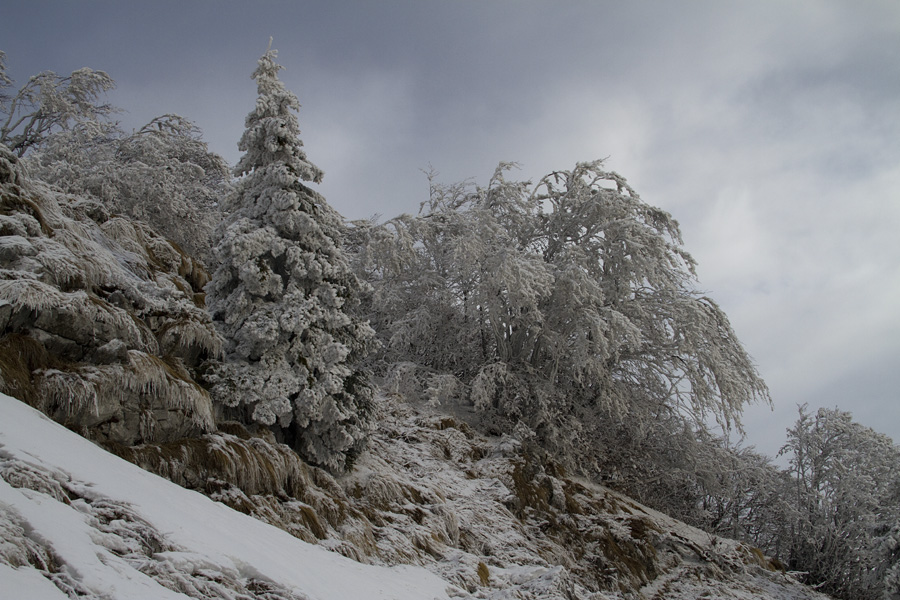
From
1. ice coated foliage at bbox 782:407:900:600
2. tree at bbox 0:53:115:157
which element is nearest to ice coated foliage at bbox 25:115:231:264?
tree at bbox 0:53:115:157

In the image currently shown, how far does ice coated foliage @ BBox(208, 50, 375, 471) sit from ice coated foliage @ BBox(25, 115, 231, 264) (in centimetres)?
366

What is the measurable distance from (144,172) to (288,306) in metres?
Result: 7.79

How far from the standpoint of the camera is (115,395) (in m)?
6.09

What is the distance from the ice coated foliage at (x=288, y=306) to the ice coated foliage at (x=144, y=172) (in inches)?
144

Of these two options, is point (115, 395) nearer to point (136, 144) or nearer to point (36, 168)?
point (36, 168)

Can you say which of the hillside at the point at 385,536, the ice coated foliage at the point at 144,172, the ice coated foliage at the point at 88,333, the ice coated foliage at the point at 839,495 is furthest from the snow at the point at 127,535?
the ice coated foliage at the point at 839,495

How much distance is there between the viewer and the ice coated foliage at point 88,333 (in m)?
5.73

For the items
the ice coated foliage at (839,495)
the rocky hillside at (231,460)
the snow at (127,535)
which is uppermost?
the ice coated foliage at (839,495)

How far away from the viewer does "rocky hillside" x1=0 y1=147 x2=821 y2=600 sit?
5918 mm

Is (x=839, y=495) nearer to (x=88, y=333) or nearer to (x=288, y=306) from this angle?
(x=288, y=306)

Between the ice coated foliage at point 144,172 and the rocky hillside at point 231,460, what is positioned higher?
the ice coated foliage at point 144,172

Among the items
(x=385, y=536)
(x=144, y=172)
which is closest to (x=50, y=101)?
(x=144, y=172)

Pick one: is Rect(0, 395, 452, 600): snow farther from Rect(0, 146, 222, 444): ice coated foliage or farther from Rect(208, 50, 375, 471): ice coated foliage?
Rect(208, 50, 375, 471): ice coated foliage

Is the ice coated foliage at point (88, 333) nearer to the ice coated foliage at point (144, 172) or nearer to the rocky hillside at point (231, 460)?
the rocky hillside at point (231, 460)
